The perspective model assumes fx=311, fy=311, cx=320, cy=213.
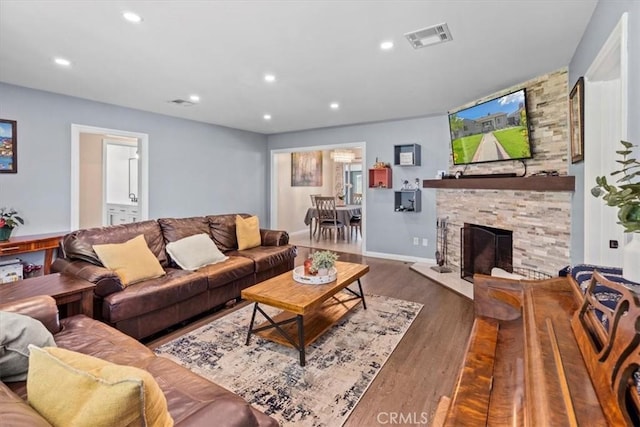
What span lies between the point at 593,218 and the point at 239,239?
3620 mm

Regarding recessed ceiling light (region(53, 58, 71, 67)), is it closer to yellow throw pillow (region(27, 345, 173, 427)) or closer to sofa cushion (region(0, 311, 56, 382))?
sofa cushion (region(0, 311, 56, 382))

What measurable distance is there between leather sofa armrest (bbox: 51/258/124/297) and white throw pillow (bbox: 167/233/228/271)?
0.74 meters

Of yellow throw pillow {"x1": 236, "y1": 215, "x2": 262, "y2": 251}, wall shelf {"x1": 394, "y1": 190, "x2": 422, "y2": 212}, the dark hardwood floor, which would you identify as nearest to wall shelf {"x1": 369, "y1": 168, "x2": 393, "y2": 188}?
wall shelf {"x1": 394, "y1": 190, "x2": 422, "y2": 212}

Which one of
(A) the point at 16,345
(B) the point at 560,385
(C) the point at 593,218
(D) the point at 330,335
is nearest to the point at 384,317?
(D) the point at 330,335

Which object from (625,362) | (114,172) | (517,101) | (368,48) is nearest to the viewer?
(625,362)

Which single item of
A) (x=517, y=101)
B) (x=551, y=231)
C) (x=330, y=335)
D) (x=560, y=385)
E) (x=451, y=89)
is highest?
(x=451, y=89)

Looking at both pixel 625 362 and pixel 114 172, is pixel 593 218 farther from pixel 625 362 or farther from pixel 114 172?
pixel 114 172

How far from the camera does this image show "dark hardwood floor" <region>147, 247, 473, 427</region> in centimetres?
183

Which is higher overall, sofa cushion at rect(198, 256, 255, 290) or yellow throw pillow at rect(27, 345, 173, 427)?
yellow throw pillow at rect(27, 345, 173, 427)

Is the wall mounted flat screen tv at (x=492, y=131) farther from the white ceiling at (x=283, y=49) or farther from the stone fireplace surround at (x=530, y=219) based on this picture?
the stone fireplace surround at (x=530, y=219)

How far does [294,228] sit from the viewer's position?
8.32 meters

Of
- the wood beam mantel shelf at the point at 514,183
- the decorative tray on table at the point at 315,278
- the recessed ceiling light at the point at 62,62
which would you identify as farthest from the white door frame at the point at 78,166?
the wood beam mantel shelf at the point at 514,183

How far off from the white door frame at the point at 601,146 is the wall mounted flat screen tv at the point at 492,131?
1183 millimetres

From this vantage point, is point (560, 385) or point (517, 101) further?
point (517, 101)
